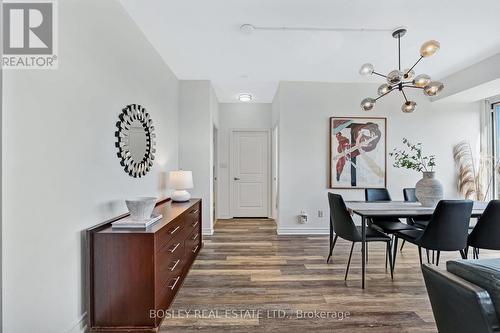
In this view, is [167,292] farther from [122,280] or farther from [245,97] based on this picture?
[245,97]

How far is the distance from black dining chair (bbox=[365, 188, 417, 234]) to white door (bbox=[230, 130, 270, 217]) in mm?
2526

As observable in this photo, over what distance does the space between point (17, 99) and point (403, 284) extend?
3.38 m

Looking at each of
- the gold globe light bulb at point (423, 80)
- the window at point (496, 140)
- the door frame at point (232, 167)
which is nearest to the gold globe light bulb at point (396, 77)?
the gold globe light bulb at point (423, 80)

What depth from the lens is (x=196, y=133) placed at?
14.2 ft

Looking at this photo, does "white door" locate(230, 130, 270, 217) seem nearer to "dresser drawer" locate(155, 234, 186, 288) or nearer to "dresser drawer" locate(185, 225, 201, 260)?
"dresser drawer" locate(185, 225, 201, 260)

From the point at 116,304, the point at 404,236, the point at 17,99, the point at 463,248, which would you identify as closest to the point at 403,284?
the point at 404,236

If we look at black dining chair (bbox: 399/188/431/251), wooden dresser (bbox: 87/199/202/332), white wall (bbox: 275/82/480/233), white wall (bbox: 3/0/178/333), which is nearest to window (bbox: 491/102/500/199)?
white wall (bbox: 275/82/480/233)

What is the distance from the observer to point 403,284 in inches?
101

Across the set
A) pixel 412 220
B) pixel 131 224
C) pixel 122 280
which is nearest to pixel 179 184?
pixel 131 224

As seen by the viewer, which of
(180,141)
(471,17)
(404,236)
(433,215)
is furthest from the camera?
(180,141)

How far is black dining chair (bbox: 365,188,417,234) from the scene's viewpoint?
→ 3064 millimetres

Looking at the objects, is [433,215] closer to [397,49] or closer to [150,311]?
[397,49]

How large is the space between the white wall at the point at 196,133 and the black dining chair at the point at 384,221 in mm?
2543

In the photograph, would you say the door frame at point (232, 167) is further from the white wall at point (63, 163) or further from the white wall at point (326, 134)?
the white wall at point (63, 163)
